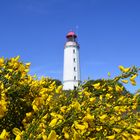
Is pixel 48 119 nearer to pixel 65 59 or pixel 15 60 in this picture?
pixel 15 60

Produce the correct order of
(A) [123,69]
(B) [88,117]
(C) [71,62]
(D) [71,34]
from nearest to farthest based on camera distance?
(B) [88,117] < (A) [123,69] < (C) [71,62] < (D) [71,34]

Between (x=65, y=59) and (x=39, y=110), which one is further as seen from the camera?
(x=65, y=59)

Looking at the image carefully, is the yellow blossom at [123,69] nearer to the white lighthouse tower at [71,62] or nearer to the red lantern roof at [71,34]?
the white lighthouse tower at [71,62]

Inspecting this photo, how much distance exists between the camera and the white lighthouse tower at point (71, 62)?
5297cm

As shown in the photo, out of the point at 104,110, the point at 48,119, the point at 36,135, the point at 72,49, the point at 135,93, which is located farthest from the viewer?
the point at 72,49

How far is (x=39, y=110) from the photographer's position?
10.5 feet

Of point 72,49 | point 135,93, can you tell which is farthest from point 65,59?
point 135,93

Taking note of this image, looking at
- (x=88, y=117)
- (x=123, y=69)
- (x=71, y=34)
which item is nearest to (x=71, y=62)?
(x=71, y=34)

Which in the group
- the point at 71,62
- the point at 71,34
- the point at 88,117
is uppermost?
the point at 71,34

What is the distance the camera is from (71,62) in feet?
177

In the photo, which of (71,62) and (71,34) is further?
(71,34)

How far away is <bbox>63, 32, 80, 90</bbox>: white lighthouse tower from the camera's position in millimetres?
52969

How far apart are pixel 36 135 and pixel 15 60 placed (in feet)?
6.30

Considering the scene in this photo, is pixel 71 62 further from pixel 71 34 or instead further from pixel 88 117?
pixel 88 117
